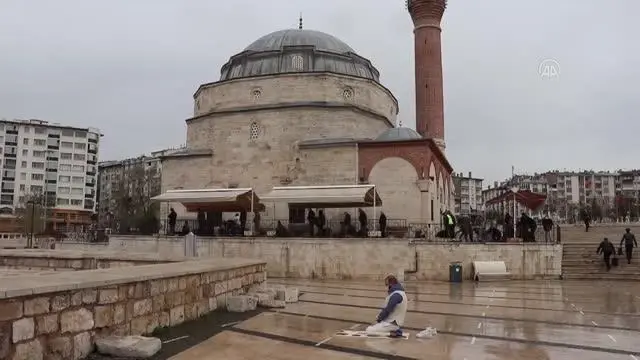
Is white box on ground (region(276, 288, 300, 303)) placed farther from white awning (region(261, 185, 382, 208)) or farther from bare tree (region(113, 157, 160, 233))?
bare tree (region(113, 157, 160, 233))

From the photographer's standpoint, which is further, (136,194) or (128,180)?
(128,180)

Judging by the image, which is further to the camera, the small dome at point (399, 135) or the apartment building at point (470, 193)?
the apartment building at point (470, 193)

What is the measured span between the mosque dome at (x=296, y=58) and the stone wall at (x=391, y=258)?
11.3 metres

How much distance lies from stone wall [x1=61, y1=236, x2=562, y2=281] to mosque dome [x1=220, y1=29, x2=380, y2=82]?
37.1 ft

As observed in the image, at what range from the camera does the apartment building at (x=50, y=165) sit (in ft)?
211

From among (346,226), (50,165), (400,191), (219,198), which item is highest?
(50,165)

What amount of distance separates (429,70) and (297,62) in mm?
7155

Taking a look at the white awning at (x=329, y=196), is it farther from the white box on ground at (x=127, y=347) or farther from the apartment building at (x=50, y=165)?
the apartment building at (x=50, y=165)

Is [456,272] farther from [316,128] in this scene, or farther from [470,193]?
[470,193]

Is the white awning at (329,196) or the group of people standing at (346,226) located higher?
the white awning at (329,196)

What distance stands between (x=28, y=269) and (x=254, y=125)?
14.8m

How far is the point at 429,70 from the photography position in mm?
27672

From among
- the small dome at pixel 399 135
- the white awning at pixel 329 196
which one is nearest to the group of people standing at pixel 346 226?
the white awning at pixel 329 196

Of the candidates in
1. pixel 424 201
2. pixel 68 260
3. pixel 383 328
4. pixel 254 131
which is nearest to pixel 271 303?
pixel 383 328
